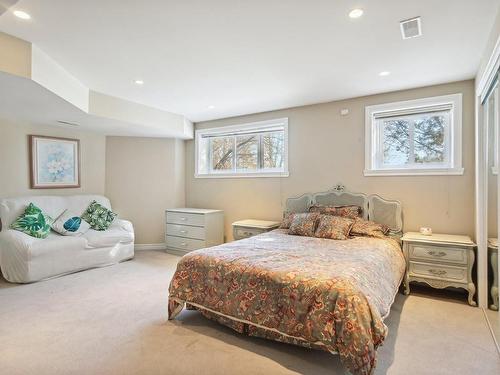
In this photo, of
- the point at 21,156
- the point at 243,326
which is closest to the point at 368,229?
the point at 243,326

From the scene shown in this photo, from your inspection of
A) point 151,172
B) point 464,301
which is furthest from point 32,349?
point 464,301

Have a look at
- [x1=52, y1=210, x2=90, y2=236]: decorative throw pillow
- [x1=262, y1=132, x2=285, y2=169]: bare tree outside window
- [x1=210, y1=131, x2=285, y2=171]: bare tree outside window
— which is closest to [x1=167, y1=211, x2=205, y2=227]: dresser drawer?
[x1=210, y1=131, x2=285, y2=171]: bare tree outside window

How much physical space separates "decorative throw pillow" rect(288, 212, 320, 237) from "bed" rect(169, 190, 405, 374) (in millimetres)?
407

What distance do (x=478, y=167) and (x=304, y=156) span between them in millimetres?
2084

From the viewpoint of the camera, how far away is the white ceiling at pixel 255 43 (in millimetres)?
2053

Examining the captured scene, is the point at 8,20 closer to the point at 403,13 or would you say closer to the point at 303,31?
the point at 303,31

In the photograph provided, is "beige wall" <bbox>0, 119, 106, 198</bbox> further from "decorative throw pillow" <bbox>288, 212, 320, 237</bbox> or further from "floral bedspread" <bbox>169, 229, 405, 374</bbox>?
"decorative throw pillow" <bbox>288, 212, 320, 237</bbox>

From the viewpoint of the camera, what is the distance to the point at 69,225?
14.0 feet

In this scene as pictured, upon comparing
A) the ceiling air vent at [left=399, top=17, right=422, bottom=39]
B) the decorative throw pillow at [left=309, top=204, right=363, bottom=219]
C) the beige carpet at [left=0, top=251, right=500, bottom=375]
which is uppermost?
the ceiling air vent at [left=399, top=17, right=422, bottom=39]

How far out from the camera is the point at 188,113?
16.4 feet

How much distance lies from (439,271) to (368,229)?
802mm

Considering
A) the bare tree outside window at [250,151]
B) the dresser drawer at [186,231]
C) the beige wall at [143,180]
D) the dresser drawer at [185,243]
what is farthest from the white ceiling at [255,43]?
the dresser drawer at [185,243]

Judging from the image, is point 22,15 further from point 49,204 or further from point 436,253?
point 436,253

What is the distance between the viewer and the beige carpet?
198 centimetres
